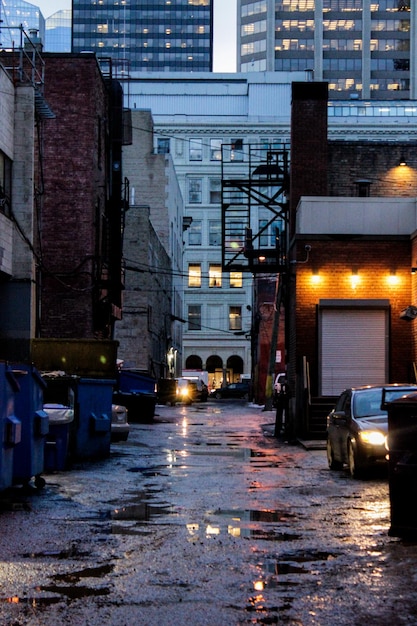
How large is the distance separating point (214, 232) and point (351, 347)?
7195cm

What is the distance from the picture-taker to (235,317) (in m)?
99.4

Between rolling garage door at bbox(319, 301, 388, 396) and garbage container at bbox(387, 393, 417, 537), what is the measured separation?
1802 cm

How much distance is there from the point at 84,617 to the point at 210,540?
3.13 meters

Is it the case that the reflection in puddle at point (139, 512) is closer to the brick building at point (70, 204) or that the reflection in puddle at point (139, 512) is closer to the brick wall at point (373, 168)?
the brick wall at point (373, 168)

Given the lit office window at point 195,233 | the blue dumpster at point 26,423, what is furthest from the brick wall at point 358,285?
the lit office window at point 195,233

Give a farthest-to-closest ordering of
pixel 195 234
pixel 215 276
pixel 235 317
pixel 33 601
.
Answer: pixel 195 234 < pixel 215 276 < pixel 235 317 < pixel 33 601

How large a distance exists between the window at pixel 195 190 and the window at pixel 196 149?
2.19 m

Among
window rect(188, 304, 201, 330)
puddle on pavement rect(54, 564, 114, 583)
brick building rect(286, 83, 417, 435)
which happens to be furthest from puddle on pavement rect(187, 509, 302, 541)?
window rect(188, 304, 201, 330)

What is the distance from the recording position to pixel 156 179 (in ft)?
235

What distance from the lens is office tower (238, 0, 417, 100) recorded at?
144 m

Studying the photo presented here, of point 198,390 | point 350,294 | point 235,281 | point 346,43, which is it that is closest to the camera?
point 350,294

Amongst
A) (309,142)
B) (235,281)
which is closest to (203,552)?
(309,142)

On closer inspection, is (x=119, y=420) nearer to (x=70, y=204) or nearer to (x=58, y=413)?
(x=58, y=413)

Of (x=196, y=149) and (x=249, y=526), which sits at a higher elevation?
(x=196, y=149)
